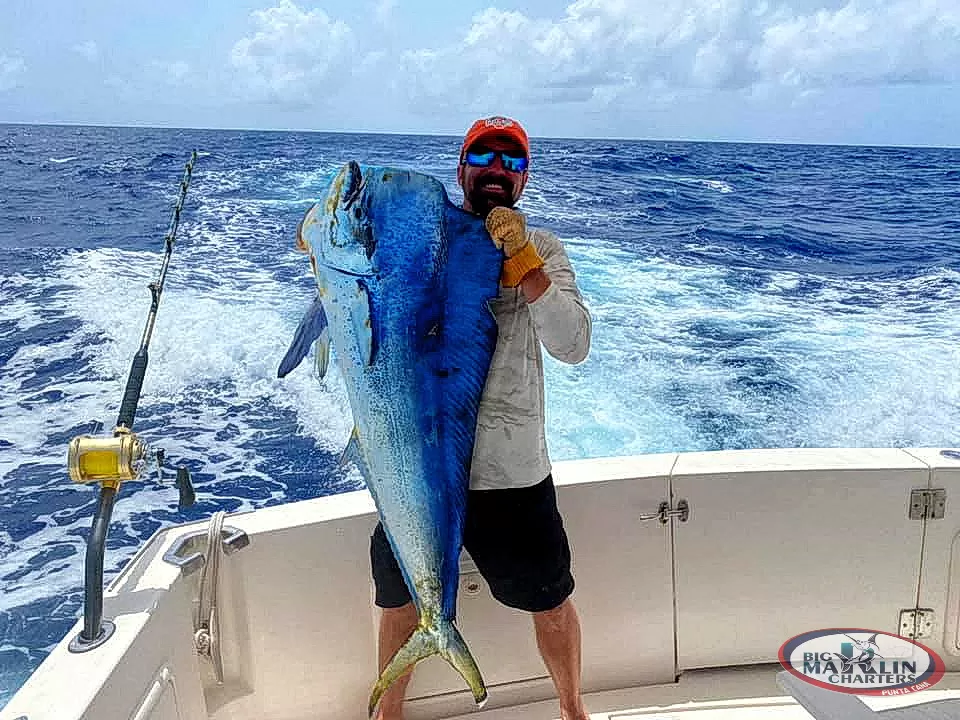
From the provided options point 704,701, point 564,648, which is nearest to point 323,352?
point 564,648

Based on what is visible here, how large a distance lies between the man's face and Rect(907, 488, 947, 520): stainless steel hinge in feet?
4.68

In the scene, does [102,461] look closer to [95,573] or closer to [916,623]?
[95,573]

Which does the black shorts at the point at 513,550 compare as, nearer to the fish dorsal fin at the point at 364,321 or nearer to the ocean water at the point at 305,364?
the fish dorsal fin at the point at 364,321

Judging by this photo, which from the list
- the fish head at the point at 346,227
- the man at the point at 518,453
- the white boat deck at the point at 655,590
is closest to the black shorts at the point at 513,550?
the man at the point at 518,453

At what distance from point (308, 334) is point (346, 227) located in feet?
0.65

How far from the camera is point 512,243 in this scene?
1287mm

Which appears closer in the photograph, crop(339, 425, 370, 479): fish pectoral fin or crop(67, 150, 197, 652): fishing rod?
crop(339, 425, 370, 479): fish pectoral fin

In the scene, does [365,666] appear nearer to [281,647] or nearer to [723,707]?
[281,647]

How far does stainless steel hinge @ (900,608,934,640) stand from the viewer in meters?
2.24

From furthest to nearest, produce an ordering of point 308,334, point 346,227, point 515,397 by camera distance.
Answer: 1. point 515,397
2. point 308,334
3. point 346,227

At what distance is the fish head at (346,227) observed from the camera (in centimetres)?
110

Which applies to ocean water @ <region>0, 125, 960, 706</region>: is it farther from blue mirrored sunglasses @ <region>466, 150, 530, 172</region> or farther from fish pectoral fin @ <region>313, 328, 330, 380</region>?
fish pectoral fin @ <region>313, 328, 330, 380</region>

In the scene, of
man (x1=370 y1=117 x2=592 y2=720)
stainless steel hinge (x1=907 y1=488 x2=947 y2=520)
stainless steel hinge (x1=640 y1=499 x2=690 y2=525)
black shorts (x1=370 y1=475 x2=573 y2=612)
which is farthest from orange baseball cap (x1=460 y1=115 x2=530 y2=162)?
stainless steel hinge (x1=907 y1=488 x2=947 y2=520)

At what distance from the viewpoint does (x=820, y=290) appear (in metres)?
9.66
